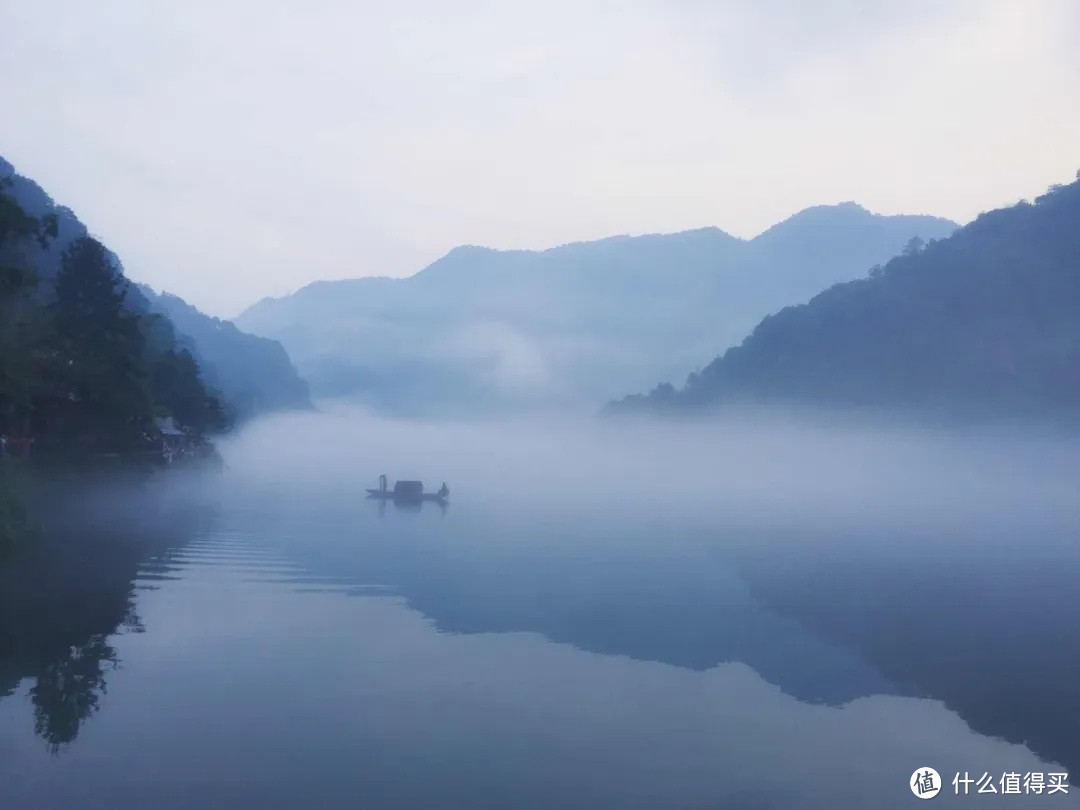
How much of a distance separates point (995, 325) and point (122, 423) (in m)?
84.4

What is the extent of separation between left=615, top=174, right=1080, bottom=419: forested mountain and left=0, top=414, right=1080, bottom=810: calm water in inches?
2660

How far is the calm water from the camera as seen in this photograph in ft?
35.6

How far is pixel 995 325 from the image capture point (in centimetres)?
9650

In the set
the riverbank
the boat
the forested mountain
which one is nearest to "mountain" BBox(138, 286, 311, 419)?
the forested mountain

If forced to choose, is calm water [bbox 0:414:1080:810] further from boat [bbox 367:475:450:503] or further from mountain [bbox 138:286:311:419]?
mountain [bbox 138:286:311:419]

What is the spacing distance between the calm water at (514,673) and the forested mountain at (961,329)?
Answer: 6757 cm

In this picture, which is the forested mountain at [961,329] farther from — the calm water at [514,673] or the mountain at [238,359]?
the mountain at [238,359]

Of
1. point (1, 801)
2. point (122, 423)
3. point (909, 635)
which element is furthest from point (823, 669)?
point (122, 423)

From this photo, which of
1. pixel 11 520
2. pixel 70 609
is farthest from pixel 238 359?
pixel 70 609

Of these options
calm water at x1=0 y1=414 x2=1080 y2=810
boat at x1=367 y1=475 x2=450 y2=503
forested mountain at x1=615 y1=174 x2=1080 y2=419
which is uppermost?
forested mountain at x1=615 y1=174 x2=1080 y2=419

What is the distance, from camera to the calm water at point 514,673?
10.8 m

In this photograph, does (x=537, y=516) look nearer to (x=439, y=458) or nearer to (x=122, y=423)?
(x=122, y=423)

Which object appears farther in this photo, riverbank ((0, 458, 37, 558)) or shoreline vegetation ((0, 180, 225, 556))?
shoreline vegetation ((0, 180, 225, 556))

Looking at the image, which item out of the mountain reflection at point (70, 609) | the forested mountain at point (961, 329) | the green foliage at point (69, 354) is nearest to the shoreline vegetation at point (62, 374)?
the green foliage at point (69, 354)
